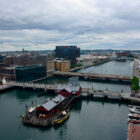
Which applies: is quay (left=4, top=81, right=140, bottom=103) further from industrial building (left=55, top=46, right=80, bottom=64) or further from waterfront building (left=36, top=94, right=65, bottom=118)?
industrial building (left=55, top=46, right=80, bottom=64)

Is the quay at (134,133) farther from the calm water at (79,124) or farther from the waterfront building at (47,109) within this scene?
the waterfront building at (47,109)

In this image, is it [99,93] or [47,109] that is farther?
[99,93]

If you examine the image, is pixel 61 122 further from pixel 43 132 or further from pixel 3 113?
pixel 3 113

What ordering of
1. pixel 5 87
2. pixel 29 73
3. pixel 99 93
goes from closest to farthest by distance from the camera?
1. pixel 99 93
2. pixel 5 87
3. pixel 29 73

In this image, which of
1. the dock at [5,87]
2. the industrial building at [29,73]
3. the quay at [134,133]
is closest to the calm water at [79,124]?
the quay at [134,133]

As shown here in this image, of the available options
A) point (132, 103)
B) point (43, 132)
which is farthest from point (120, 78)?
point (43, 132)

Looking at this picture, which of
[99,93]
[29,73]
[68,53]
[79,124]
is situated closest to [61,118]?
[79,124]

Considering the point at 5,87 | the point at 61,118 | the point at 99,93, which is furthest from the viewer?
the point at 5,87

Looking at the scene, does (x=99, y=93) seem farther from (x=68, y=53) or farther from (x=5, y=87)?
(x=68, y=53)
